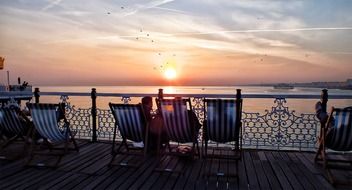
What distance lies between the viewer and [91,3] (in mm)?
8461

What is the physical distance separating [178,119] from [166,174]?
821 mm

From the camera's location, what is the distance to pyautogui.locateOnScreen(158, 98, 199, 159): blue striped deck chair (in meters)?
4.05

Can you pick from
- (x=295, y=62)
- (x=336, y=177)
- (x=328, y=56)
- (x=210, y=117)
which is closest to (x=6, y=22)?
(x=210, y=117)

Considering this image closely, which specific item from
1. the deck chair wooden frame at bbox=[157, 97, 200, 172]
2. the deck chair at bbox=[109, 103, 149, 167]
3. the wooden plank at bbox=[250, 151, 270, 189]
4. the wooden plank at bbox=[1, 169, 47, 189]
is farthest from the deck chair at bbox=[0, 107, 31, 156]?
the wooden plank at bbox=[250, 151, 270, 189]

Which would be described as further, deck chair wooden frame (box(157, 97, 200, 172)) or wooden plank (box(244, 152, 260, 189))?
deck chair wooden frame (box(157, 97, 200, 172))

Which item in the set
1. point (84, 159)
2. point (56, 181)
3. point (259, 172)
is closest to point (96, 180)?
point (56, 181)

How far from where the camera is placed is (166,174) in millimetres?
3875

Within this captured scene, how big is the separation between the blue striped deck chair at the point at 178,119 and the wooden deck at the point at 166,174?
47cm

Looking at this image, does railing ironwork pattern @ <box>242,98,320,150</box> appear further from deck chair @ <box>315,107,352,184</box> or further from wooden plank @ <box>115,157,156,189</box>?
wooden plank @ <box>115,157,156,189</box>

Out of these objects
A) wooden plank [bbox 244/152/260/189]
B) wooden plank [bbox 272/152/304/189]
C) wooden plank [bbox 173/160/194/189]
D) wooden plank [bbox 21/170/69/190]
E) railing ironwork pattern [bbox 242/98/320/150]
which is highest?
railing ironwork pattern [bbox 242/98/320/150]

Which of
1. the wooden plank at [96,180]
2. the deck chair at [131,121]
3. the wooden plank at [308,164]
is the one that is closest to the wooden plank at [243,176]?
the wooden plank at [308,164]

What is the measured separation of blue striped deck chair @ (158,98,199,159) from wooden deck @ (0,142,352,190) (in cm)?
47

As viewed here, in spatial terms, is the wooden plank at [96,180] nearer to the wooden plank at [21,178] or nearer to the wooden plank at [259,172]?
the wooden plank at [21,178]

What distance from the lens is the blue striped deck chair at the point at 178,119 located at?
4051 mm
